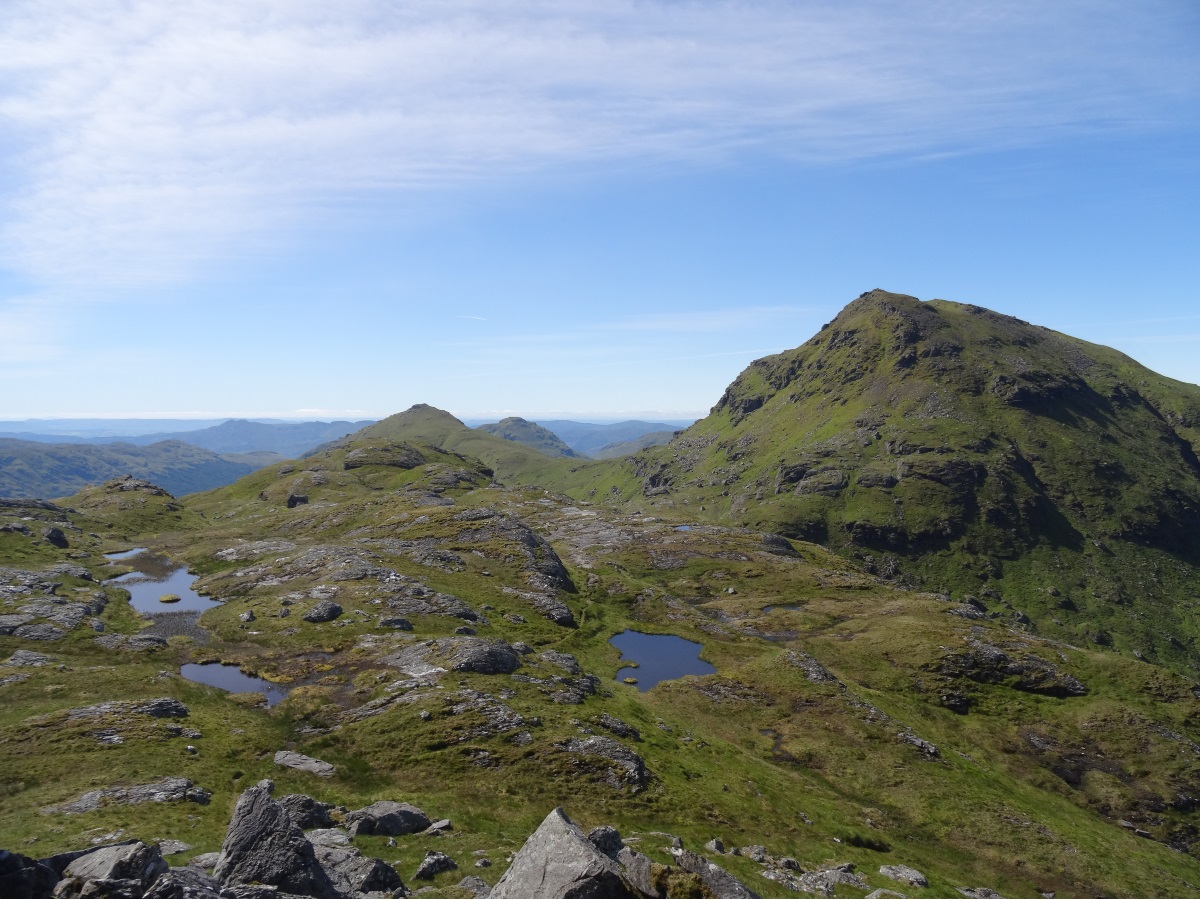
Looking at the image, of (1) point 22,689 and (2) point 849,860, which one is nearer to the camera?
(2) point 849,860

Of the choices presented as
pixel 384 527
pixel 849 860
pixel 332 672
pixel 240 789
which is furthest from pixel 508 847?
pixel 384 527

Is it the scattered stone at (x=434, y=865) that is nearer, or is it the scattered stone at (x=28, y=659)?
the scattered stone at (x=434, y=865)

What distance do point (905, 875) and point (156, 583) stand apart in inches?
4748

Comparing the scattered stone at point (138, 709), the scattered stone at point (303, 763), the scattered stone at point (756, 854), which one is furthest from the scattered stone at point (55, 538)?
the scattered stone at point (756, 854)

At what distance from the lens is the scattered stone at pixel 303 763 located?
46594 mm

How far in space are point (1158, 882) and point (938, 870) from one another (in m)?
24.0

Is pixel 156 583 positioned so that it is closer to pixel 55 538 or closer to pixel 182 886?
pixel 55 538

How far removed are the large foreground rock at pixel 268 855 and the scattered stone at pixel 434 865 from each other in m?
6.53

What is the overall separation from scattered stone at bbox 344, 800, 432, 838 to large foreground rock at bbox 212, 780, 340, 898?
11062 millimetres

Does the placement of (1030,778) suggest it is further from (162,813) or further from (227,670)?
(227,670)

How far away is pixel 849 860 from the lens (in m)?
46.4

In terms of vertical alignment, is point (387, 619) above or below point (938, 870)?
above

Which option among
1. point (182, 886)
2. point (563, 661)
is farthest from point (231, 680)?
point (182, 886)

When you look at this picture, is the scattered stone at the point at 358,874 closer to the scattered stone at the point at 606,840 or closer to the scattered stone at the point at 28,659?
the scattered stone at the point at 606,840
